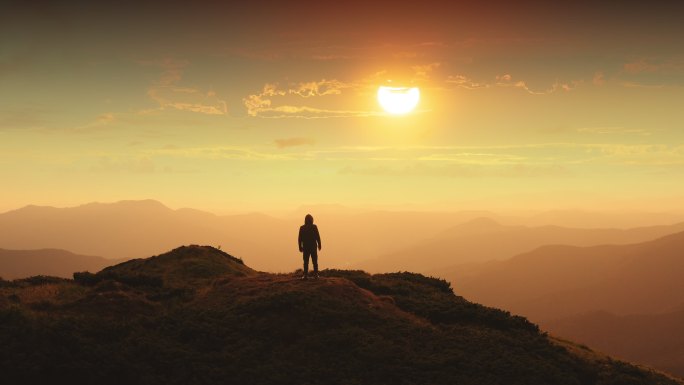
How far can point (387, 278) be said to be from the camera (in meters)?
32.0

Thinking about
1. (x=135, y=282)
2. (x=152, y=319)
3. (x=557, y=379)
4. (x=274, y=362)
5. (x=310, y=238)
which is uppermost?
(x=310, y=238)

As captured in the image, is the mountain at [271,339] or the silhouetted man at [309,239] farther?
the silhouetted man at [309,239]

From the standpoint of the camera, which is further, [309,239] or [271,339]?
[309,239]

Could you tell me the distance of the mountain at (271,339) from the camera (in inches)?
623

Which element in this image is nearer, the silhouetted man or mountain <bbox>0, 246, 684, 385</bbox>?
mountain <bbox>0, 246, 684, 385</bbox>

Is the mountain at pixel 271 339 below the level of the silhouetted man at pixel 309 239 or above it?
below

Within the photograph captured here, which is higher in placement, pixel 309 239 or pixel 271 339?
pixel 309 239

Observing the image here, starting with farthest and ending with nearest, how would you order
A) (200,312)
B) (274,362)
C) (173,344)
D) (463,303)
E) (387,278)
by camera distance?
(387,278), (463,303), (200,312), (173,344), (274,362)

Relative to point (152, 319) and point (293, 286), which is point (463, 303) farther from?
point (152, 319)

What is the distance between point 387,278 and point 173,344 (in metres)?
17.3

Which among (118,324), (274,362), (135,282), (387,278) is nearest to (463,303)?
(387,278)

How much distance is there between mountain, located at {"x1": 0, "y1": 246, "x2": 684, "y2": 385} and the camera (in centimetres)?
1582

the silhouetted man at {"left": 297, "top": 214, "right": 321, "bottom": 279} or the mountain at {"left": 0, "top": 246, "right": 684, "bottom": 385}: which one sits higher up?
the silhouetted man at {"left": 297, "top": 214, "right": 321, "bottom": 279}

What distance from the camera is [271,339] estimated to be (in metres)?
18.7
